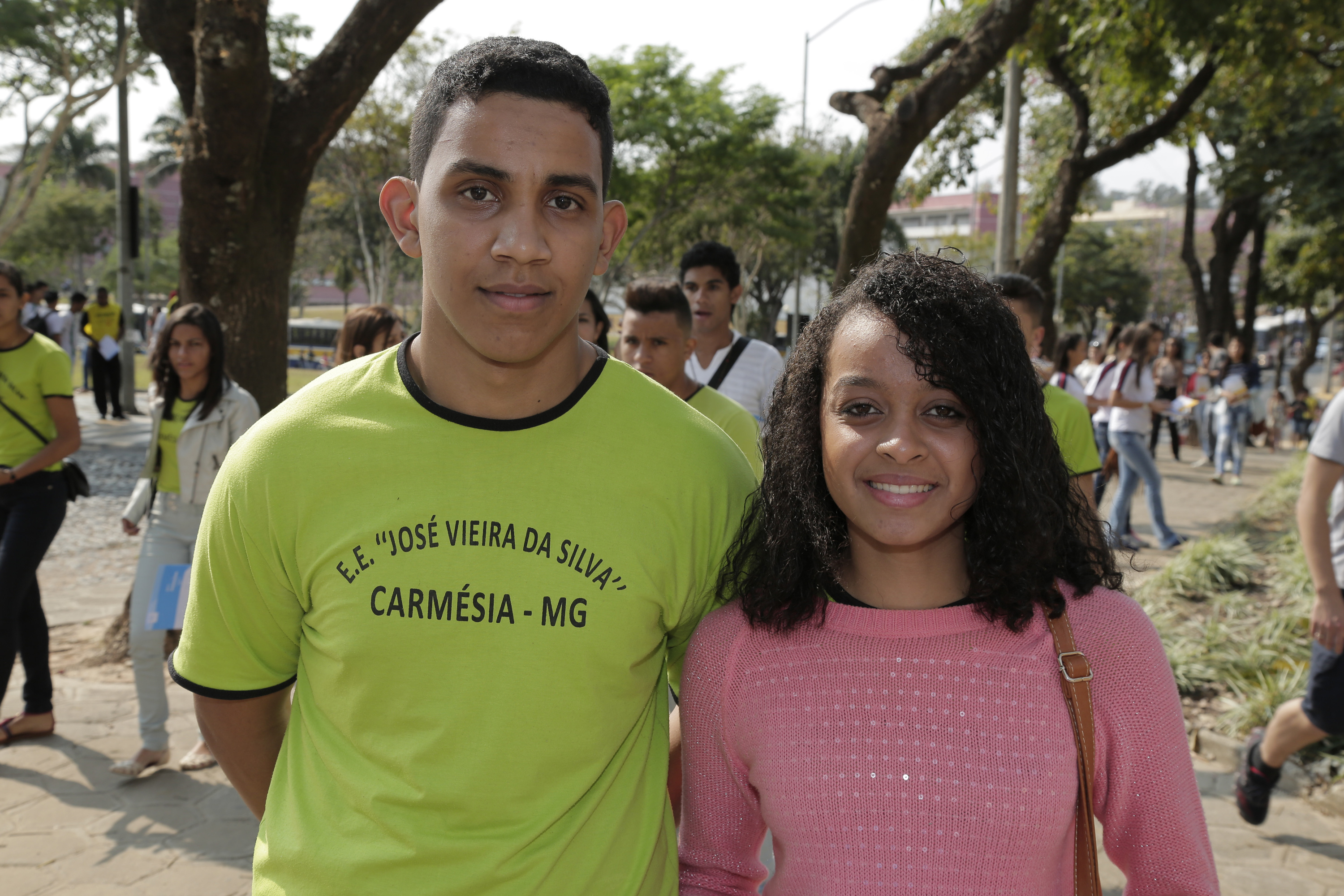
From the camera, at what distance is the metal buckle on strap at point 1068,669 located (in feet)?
5.00

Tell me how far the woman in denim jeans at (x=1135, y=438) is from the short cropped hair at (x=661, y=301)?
6073 mm

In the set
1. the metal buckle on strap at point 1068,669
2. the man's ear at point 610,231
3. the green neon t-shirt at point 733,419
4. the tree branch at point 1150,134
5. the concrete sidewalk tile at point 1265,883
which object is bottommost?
the concrete sidewalk tile at point 1265,883

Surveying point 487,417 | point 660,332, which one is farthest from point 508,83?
point 660,332

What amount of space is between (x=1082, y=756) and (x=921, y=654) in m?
0.28

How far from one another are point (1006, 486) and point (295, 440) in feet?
3.81

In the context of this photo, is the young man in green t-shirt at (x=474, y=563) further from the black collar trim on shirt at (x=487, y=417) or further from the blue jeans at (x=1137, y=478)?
the blue jeans at (x=1137, y=478)

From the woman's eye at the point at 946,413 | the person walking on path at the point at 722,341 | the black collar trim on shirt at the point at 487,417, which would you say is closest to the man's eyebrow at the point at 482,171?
the black collar trim on shirt at the point at 487,417

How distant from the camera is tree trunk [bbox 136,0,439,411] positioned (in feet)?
16.5

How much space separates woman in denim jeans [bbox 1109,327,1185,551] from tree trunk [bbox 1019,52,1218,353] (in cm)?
101

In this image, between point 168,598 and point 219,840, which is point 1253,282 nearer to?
point 168,598

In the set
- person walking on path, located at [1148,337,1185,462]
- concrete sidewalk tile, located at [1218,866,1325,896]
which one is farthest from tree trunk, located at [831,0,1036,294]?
person walking on path, located at [1148,337,1185,462]

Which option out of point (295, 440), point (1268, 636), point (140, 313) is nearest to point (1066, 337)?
point (1268, 636)

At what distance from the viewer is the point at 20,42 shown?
1616 centimetres

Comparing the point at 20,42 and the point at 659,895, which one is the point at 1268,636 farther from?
the point at 20,42
